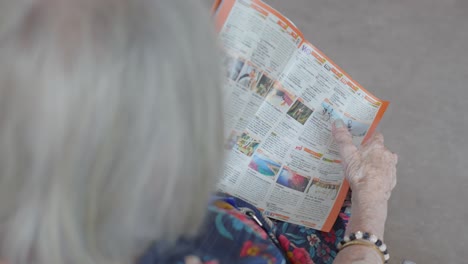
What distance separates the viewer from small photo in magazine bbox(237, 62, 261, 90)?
88 cm

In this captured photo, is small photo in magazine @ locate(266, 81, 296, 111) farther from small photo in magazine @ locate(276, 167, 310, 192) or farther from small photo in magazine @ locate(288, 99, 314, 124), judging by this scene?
small photo in magazine @ locate(276, 167, 310, 192)

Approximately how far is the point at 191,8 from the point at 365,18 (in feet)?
5.00

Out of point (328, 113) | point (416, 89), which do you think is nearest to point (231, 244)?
point (328, 113)

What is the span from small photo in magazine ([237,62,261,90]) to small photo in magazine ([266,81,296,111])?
50 mm

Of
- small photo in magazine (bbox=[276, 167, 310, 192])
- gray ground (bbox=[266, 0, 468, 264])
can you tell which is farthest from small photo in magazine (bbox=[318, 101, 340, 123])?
gray ground (bbox=[266, 0, 468, 264])

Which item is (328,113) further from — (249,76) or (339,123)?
(249,76)

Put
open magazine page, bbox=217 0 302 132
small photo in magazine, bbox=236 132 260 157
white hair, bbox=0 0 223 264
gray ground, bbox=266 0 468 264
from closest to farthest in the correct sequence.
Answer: white hair, bbox=0 0 223 264 → open magazine page, bbox=217 0 302 132 → small photo in magazine, bbox=236 132 260 157 → gray ground, bbox=266 0 468 264

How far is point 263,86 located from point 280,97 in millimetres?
49

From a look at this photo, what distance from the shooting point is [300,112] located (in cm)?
97

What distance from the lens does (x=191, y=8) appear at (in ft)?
1.55

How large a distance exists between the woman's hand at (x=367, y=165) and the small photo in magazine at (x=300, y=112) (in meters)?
0.06

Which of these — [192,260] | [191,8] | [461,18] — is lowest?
[192,260]

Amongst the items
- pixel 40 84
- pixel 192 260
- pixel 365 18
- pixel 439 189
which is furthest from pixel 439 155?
pixel 40 84

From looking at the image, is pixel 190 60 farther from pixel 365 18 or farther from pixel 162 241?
pixel 365 18
